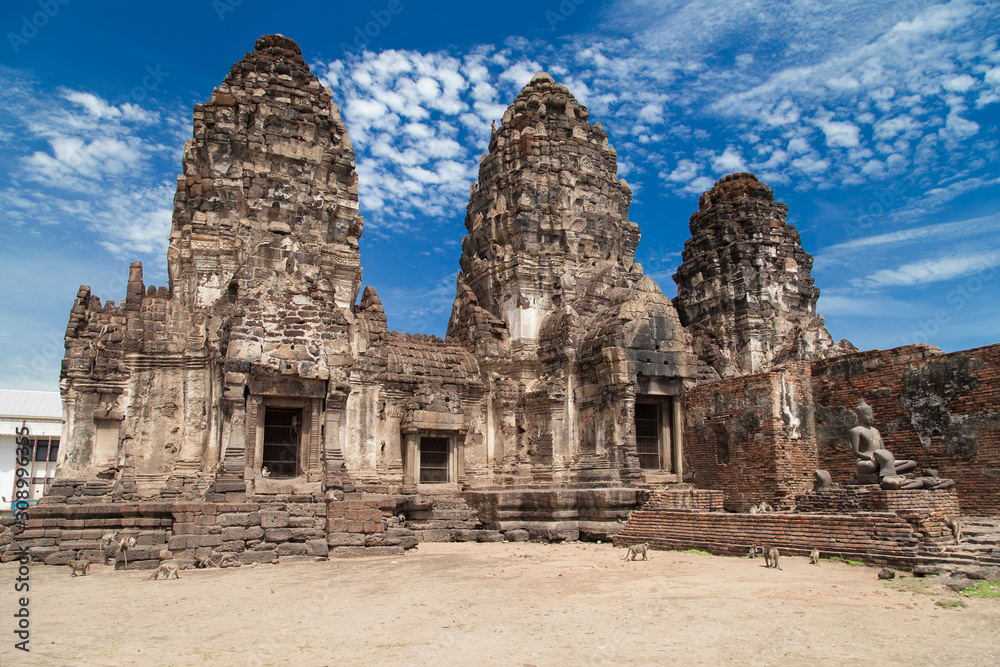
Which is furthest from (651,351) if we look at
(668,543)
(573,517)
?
(668,543)

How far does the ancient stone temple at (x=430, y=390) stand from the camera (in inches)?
573

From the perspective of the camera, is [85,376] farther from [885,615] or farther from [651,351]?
[885,615]

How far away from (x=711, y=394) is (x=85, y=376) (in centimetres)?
1486

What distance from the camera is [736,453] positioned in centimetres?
A: 1777

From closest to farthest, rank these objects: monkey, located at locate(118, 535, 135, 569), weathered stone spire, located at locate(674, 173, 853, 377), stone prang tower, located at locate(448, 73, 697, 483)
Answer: monkey, located at locate(118, 535, 135, 569)
stone prang tower, located at locate(448, 73, 697, 483)
weathered stone spire, located at locate(674, 173, 853, 377)

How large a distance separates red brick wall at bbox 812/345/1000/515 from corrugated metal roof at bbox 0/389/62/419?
111 feet

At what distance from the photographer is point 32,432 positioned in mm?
34594

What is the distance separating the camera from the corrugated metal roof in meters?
36.9

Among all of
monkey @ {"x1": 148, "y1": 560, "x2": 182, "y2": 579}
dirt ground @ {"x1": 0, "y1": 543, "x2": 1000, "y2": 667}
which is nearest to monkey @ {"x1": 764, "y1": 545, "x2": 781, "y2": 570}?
dirt ground @ {"x1": 0, "y1": 543, "x2": 1000, "y2": 667}

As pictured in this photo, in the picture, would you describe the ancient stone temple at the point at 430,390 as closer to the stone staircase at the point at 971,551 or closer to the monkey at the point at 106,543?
the monkey at the point at 106,543

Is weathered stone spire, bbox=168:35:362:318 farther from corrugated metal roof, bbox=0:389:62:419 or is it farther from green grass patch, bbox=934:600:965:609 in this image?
corrugated metal roof, bbox=0:389:62:419

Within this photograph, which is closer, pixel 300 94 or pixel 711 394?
pixel 711 394

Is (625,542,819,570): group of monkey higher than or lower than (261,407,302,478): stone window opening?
lower

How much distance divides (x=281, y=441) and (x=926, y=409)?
1349cm
